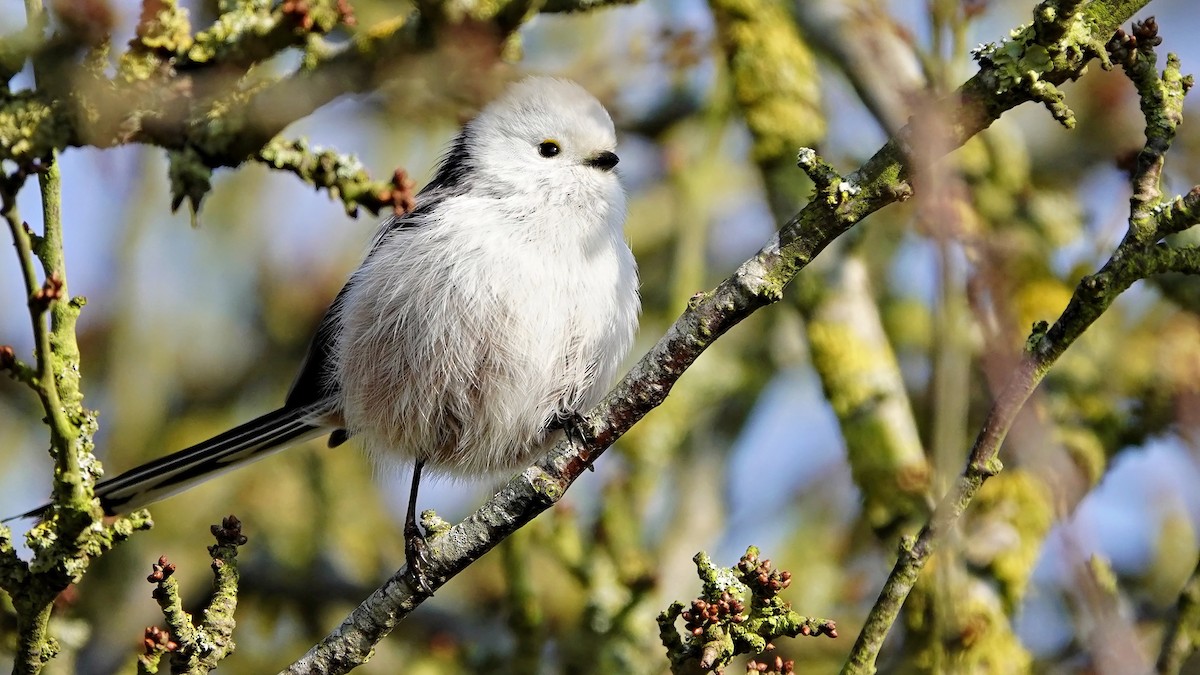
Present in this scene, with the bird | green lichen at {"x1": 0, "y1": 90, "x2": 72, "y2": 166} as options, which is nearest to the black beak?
the bird

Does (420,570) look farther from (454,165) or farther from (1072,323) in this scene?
(454,165)

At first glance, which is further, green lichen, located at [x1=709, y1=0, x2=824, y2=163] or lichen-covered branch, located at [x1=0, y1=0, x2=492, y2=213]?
green lichen, located at [x1=709, y1=0, x2=824, y2=163]

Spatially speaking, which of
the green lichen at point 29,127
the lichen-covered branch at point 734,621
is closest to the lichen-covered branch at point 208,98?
the green lichen at point 29,127

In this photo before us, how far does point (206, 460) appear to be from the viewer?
139 inches

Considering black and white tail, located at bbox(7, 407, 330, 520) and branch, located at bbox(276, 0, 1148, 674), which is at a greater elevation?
black and white tail, located at bbox(7, 407, 330, 520)

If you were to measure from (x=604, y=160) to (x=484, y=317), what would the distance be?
627mm

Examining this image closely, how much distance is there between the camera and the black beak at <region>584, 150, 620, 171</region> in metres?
3.54

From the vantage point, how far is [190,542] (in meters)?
4.62

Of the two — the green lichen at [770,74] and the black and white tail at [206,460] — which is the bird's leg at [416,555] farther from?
the green lichen at [770,74]

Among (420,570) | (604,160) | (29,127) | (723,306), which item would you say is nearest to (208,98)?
(29,127)

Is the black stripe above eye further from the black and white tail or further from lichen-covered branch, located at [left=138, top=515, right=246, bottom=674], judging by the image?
lichen-covered branch, located at [left=138, top=515, right=246, bottom=674]

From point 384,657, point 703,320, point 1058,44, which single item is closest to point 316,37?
point 703,320

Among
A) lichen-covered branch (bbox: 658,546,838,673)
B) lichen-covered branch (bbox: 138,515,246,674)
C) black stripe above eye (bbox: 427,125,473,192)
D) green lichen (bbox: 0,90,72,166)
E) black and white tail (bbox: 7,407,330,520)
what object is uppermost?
black stripe above eye (bbox: 427,125,473,192)

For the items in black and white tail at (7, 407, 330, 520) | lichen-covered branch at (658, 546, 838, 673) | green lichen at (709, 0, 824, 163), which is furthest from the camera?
green lichen at (709, 0, 824, 163)
